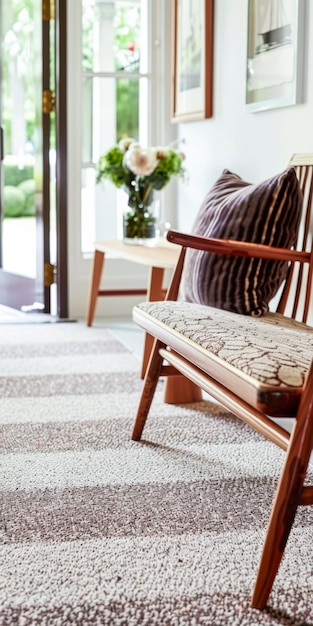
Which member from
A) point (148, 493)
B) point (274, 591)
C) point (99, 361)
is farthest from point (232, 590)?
point (99, 361)

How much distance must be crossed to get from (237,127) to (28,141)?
231cm

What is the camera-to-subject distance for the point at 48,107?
3988 millimetres

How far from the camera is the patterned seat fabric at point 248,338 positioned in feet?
4.47

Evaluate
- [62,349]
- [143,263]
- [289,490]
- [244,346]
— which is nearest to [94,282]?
[62,349]

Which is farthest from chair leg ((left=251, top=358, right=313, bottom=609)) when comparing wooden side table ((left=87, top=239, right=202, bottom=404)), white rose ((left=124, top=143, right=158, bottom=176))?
white rose ((left=124, top=143, right=158, bottom=176))

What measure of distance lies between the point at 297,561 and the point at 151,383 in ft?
2.60

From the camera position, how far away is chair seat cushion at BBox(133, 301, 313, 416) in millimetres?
1313

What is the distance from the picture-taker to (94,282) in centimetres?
379

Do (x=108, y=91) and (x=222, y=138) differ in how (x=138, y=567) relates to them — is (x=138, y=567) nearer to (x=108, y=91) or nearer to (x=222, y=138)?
(x=222, y=138)

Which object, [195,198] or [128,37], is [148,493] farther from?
[128,37]

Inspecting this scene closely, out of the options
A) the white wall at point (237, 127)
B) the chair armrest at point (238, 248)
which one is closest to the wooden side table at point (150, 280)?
the white wall at point (237, 127)

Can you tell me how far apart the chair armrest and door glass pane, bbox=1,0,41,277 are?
2.33 m

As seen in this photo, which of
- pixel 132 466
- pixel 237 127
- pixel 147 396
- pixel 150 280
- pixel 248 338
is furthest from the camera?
pixel 237 127

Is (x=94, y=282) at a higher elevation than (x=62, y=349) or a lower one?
Result: higher
